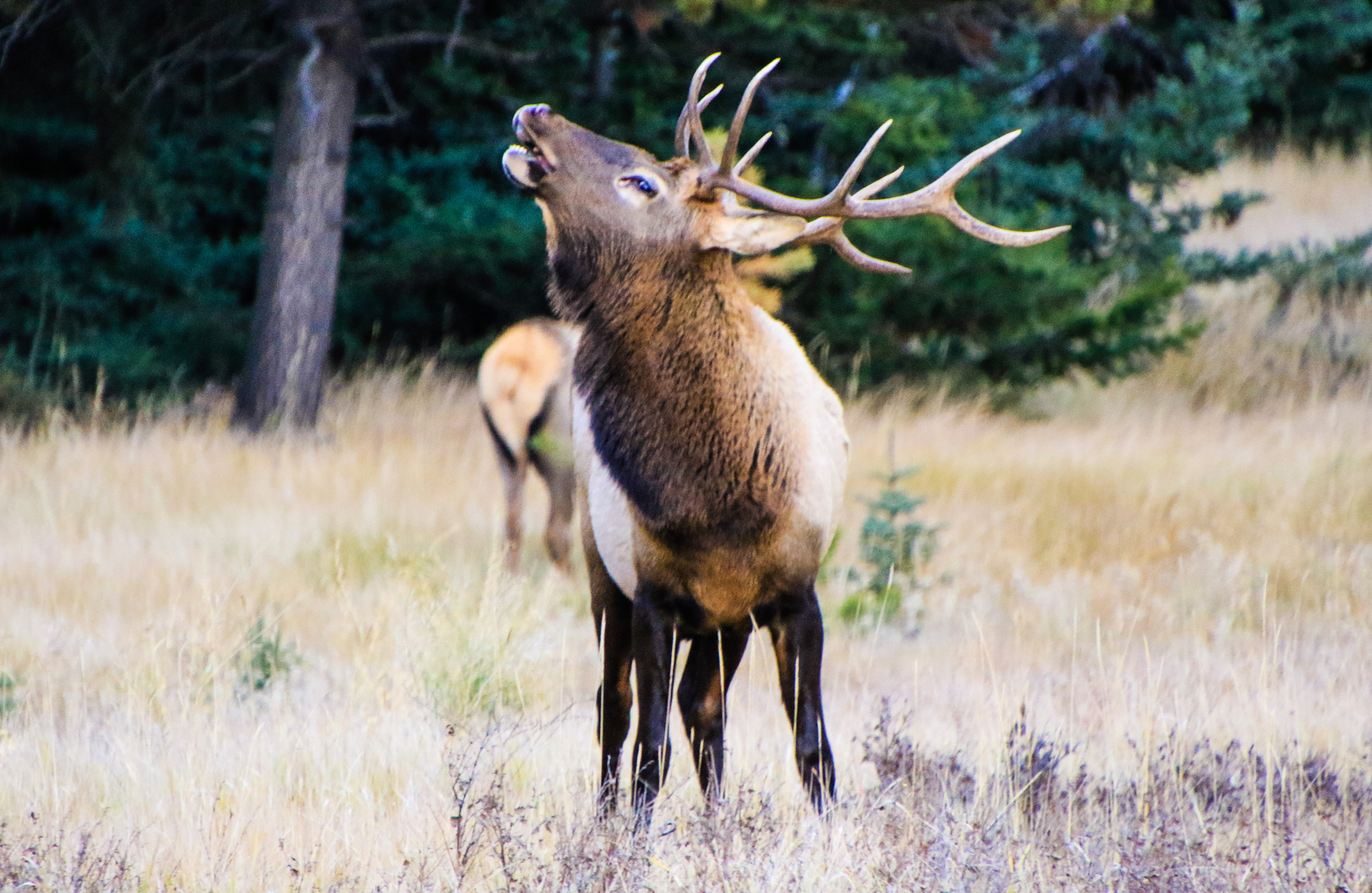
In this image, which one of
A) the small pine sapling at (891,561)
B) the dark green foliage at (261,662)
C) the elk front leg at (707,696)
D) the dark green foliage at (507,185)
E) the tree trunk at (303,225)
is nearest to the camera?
the elk front leg at (707,696)

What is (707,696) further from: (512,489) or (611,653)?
(512,489)

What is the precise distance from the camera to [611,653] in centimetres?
445

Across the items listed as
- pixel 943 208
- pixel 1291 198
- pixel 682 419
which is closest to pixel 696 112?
pixel 943 208

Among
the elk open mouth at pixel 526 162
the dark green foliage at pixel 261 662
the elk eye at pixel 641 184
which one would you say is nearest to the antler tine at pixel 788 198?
the elk eye at pixel 641 184

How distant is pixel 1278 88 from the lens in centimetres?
1828

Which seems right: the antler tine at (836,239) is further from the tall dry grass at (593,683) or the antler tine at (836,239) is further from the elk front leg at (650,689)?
the tall dry grass at (593,683)

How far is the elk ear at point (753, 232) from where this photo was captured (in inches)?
155

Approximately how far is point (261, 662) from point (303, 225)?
18.3ft

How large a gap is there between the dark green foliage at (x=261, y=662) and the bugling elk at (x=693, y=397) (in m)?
1.99

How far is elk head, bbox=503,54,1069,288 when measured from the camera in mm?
3943

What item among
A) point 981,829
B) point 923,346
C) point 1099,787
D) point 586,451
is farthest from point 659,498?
point 923,346

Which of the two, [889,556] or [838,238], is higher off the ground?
[838,238]

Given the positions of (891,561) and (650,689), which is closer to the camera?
(650,689)

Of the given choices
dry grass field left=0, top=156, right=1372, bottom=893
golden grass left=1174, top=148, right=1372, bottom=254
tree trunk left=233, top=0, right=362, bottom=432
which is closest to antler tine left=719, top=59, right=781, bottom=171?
dry grass field left=0, top=156, right=1372, bottom=893
